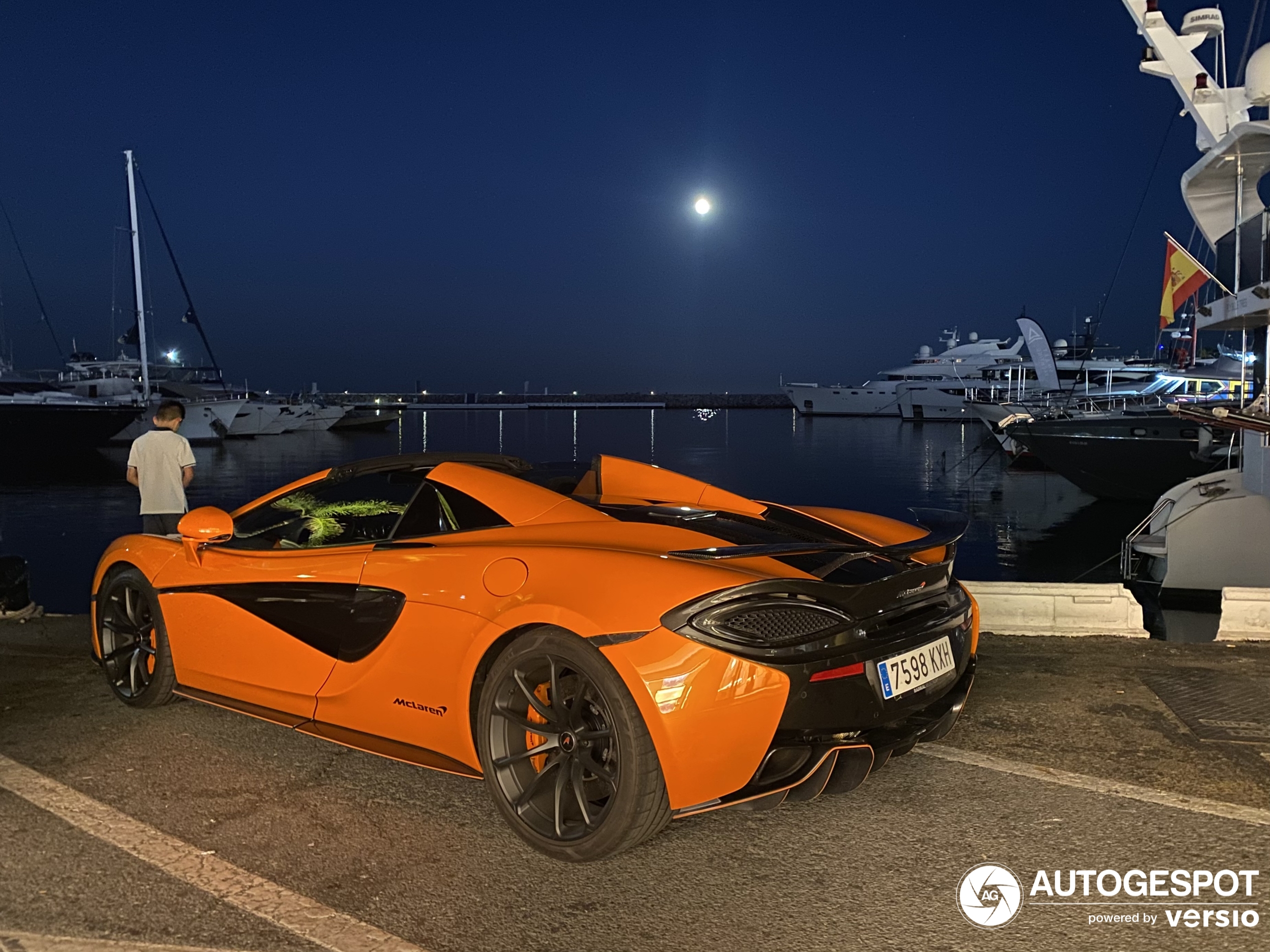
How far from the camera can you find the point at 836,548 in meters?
3.10

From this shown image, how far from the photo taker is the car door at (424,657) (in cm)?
320

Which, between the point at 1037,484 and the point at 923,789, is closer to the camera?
the point at 923,789

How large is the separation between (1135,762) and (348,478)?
3378 millimetres

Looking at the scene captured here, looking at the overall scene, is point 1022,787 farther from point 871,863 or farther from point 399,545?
point 399,545

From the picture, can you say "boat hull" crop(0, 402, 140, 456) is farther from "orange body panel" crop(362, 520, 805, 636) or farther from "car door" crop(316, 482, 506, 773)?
"orange body panel" crop(362, 520, 805, 636)

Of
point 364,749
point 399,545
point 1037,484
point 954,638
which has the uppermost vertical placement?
point 399,545

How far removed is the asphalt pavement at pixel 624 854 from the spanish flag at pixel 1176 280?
21561 mm

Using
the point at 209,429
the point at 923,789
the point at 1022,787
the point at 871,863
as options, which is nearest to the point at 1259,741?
the point at 1022,787

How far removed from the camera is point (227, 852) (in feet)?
9.86

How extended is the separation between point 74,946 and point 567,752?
4.45 feet

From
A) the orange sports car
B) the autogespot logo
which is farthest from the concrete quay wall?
the autogespot logo

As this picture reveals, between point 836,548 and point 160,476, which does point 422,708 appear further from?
point 160,476

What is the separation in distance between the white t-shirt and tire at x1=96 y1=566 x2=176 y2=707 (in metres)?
1.76

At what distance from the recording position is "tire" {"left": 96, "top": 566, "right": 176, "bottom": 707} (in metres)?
4.34
